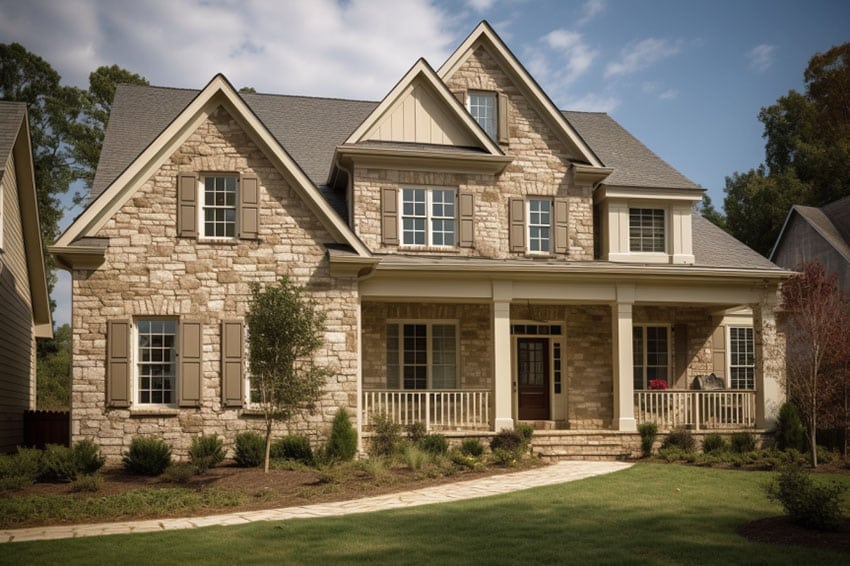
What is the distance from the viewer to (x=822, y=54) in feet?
130

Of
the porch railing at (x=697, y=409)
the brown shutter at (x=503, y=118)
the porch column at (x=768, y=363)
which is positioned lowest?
the porch railing at (x=697, y=409)

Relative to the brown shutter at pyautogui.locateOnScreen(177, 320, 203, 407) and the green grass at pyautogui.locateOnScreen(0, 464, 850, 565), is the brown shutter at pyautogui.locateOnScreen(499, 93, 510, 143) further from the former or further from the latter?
the green grass at pyautogui.locateOnScreen(0, 464, 850, 565)

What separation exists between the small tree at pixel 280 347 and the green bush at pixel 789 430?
10.5 meters

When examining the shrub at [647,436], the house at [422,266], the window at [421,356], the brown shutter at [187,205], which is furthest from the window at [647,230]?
the brown shutter at [187,205]

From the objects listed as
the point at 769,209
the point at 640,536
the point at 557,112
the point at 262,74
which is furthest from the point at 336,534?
the point at 769,209

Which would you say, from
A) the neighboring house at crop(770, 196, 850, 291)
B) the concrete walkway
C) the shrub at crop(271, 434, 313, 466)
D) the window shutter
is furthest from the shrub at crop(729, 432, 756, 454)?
the neighboring house at crop(770, 196, 850, 291)

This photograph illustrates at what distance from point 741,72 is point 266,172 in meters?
26.9

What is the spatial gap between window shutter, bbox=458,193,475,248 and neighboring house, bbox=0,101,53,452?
953cm

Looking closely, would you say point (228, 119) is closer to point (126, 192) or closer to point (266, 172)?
point (266, 172)

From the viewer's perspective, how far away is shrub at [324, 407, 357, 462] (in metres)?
15.7

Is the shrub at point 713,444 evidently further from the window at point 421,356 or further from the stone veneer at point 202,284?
the stone veneer at point 202,284

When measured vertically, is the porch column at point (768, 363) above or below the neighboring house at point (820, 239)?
below

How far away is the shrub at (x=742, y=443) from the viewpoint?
17.9 m

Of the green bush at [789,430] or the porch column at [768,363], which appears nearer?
the green bush at [789,430]
